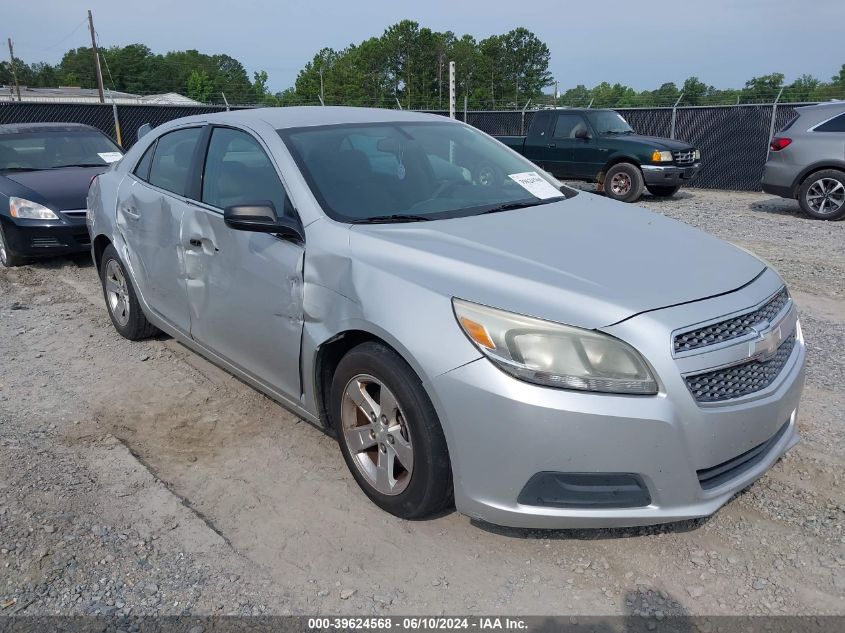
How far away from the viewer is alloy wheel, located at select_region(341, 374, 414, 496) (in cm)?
278

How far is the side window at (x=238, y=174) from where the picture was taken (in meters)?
3.46

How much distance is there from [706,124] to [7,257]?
14621mm

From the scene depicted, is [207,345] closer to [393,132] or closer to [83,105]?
[393,132]

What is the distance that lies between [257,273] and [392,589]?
161 cm

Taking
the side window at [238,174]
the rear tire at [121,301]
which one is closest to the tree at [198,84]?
the rear tire at [121,301]

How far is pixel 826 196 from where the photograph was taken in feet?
35.2

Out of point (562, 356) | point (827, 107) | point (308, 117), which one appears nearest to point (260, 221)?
point (308, 117)

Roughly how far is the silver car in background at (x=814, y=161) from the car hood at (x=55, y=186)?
10.0 meters

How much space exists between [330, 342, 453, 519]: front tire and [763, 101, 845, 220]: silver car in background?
1024 cm

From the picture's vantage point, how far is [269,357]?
3.41 metres

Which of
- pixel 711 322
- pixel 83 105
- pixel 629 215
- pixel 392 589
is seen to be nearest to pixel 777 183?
pixel 629 215

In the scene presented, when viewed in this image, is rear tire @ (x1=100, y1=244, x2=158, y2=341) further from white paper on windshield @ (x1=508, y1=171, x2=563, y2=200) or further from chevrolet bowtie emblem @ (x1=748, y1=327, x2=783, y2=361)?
chevrolet bowtie emblem @ (x1=748, y1=327, x2=783, y2=361)

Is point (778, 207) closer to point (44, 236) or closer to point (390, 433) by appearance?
point (44, 236)

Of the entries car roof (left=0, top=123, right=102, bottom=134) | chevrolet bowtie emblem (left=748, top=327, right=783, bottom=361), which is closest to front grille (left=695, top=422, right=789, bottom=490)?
chevrolet bowtie emblem (left=748, top=327, right=783, bottom=361)
